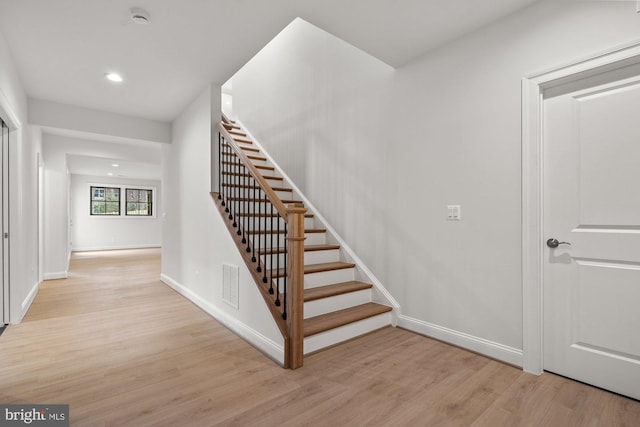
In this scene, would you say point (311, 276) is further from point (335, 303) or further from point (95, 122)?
point (95, 122)

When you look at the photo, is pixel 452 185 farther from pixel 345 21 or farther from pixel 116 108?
pixel 116 108

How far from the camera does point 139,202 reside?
11.5m

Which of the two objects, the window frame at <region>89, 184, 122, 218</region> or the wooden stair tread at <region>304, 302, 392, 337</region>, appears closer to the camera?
the wooden stair tread at <region>304, 302, 392, 337</region>

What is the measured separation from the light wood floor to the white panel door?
0.71 feet

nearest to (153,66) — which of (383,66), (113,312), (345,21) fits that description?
(345,21)

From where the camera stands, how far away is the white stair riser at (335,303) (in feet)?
9.10

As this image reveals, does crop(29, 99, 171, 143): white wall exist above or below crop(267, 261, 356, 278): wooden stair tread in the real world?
above

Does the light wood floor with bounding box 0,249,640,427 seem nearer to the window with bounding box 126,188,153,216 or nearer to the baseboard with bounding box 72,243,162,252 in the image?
the baseboard with bounding box 72,243,162,252

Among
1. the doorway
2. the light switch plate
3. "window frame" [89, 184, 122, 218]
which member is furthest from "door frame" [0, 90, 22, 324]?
"window frame" [89, 184, 122, 218]

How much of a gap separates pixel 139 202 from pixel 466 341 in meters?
11.9

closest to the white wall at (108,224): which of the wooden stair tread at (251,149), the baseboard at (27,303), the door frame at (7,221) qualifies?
the baseboard at (27,303)

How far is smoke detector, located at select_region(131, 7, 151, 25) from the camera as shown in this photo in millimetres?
2300

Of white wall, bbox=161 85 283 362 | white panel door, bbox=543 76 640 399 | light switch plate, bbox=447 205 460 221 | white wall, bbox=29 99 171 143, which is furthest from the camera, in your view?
white wall, bbox=29 99 171 143

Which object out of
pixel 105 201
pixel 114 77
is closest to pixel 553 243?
pixel 114 77
